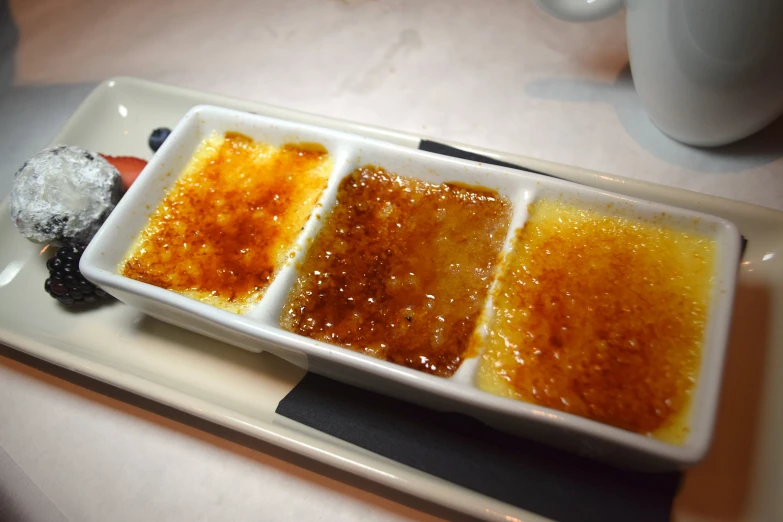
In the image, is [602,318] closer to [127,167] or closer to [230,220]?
[230,220]

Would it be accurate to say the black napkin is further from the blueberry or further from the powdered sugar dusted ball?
the blueberry

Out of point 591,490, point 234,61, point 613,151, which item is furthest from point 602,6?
point 234,61

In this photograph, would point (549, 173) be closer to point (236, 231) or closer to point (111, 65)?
point (236, 231)

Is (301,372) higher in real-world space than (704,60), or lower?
lower

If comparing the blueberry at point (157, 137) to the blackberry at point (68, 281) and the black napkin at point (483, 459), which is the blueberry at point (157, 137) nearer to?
the blackberry at point (68, 281)

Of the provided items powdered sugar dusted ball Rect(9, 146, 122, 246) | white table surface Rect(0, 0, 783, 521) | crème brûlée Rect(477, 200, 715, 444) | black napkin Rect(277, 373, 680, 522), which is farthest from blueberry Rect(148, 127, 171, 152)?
crème brûlée Rect(477, 200, 715, 444)

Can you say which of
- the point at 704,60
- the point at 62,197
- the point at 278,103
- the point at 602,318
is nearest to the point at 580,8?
the point at 704,60

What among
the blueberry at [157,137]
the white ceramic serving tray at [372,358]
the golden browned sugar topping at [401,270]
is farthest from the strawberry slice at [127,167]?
the golden browned sugar topping at [401,270]
